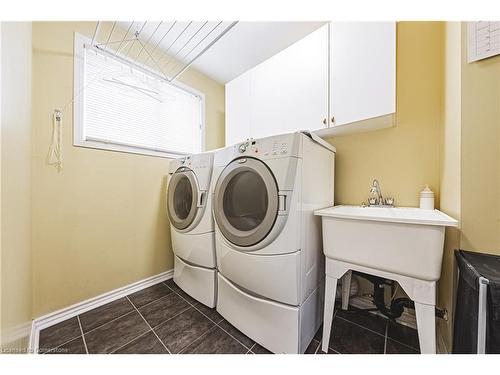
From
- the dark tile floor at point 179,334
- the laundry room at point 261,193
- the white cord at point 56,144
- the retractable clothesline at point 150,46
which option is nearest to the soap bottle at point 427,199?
the laundry room at point 261,193

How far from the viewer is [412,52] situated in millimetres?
1171

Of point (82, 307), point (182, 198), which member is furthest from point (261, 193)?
point (82, 307)

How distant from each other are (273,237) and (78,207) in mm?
1383

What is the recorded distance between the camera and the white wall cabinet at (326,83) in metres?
1.00

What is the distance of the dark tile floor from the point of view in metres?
0.96

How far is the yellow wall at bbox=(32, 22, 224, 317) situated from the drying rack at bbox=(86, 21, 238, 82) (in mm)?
141

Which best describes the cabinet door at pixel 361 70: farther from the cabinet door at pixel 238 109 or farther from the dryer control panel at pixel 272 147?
the cabinet door at pixel 238 109

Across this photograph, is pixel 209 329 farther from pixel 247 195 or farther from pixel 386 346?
pixel 386 346

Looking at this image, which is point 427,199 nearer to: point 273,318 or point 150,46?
point 273,318

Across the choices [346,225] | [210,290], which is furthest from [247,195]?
[210,290]

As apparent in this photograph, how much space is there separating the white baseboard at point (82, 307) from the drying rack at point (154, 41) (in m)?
1.81

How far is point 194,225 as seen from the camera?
1.34 meters

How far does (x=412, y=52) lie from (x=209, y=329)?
7.11 feet

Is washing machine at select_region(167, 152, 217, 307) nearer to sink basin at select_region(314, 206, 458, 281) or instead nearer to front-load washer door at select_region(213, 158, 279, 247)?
front-load washer door at select_region(213, 158, 279, 247)
